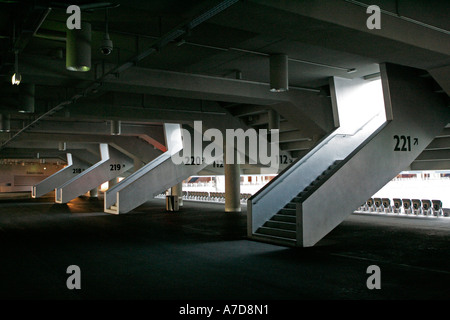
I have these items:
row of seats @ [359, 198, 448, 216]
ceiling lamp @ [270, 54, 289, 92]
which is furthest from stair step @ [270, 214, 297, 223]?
row of seats @ [359, 198, 448, 216]

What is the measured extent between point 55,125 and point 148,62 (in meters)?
12.9

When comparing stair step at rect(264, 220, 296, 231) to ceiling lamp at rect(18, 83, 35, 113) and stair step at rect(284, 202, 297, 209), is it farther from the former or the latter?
ceiling lamp at rect(18, 83, 35, 113)

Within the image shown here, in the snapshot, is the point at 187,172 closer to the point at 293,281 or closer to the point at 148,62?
the point at 148,62

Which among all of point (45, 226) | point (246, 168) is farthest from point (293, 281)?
point (246, 168)

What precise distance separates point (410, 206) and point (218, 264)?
14.7 meters

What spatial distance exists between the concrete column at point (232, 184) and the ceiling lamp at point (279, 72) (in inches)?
444

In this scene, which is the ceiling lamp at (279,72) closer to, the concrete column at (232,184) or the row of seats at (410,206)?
the row of seats at (410,206)

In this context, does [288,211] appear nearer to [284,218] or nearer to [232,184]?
[284,218]

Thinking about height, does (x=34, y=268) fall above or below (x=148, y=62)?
below

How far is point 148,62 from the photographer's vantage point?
45.8ft

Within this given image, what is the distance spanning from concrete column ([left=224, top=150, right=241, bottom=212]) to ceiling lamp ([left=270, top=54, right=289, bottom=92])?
11272 mm

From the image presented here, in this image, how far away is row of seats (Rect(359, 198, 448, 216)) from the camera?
19953 millimetres

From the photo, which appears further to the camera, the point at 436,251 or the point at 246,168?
the point at 246,168

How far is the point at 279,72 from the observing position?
42.7ft
